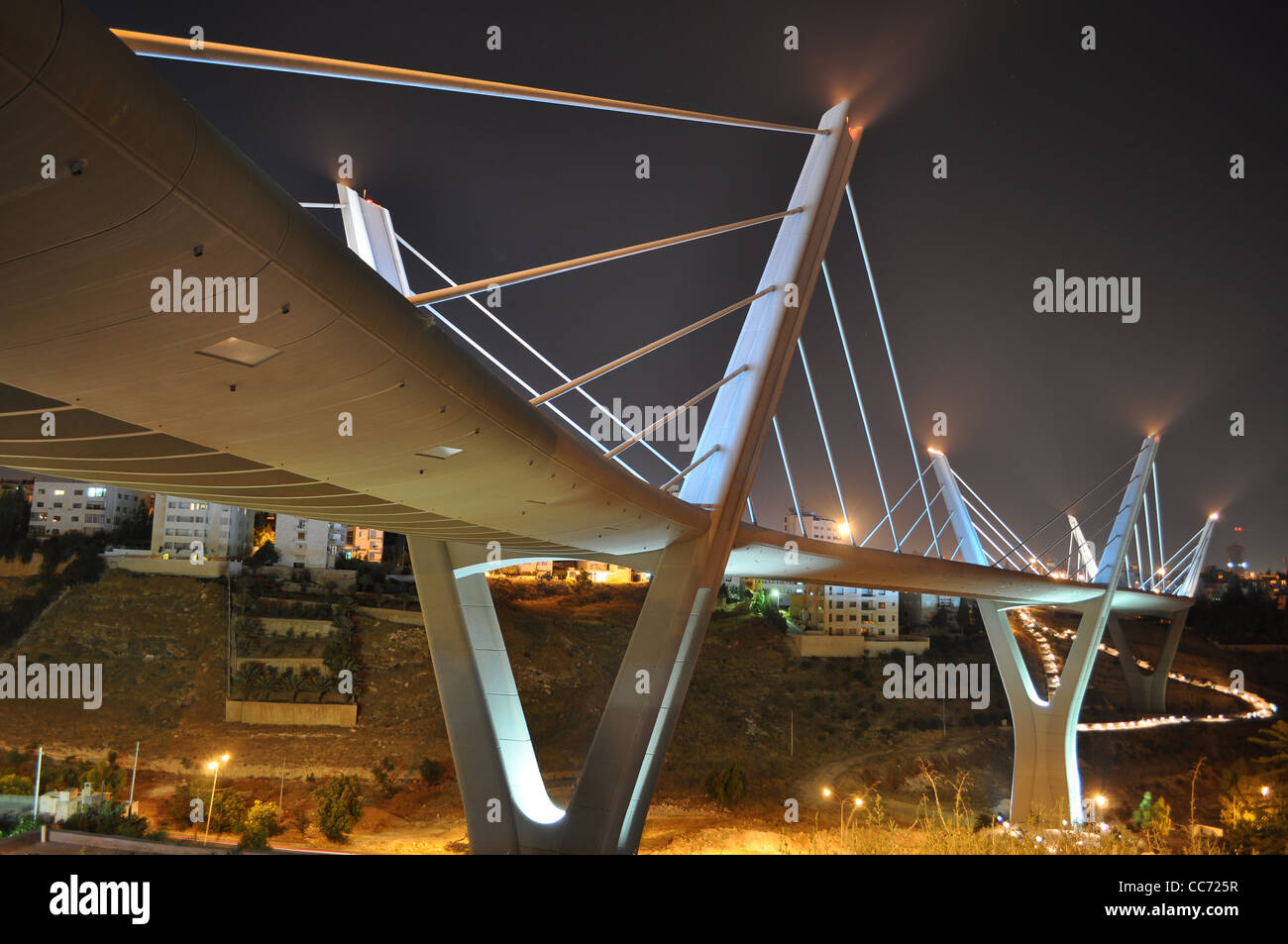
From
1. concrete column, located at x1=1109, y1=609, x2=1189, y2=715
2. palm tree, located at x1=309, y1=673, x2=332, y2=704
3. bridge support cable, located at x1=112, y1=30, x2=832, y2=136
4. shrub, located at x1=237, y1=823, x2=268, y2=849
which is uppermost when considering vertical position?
bridge support cable, located at x1=112, y1=30, x2=832, y2=136

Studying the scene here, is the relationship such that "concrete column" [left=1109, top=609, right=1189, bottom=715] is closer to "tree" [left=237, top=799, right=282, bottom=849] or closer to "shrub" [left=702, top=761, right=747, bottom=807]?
"shrub" [left=702, top=761, right=747, bottom=807]

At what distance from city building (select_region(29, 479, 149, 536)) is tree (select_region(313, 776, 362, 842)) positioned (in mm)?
44523

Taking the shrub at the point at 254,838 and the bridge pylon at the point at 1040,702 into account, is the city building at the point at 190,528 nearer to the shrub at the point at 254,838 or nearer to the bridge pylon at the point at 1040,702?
the shrub at the point at 254,838

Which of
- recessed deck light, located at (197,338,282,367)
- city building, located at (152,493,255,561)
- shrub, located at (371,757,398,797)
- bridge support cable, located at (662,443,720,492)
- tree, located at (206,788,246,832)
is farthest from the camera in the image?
city building, located at (152,493,255,561)

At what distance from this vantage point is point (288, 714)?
3250 cm

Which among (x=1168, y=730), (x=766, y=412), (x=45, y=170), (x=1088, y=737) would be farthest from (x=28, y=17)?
(x=1168, y=730)

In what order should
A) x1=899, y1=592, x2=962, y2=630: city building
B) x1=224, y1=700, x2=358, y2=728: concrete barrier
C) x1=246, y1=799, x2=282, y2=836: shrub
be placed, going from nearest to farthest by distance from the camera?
x1=246, y1=799, x2=282, y2=836: shrub
x1=224, y1=700, x2=358, y2=728: concrete barrier
x1=899, y1=592, x2=962, y2=630: city building

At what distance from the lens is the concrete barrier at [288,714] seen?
32.5m

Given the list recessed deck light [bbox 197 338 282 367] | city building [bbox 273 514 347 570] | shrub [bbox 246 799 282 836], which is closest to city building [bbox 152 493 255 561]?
city building [bbox 273 514 347 570]

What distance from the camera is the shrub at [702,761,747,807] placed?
28922 mm

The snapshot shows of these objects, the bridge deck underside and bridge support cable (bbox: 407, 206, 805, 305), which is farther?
bridge support cable (bbox: 407, 206, 805, 305)

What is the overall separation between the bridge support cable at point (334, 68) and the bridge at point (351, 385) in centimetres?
2

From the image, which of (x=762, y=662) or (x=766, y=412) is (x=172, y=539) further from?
(x=766, y=412)
